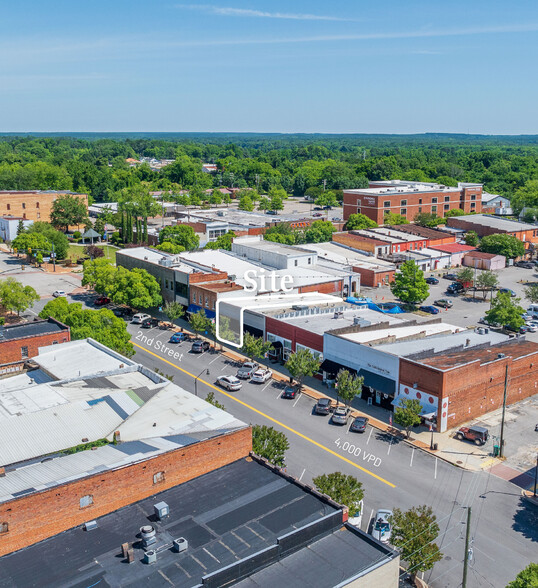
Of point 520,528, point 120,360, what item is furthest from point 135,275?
point 520,528

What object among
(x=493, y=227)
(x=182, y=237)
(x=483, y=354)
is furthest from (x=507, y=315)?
(x=493, y=227)

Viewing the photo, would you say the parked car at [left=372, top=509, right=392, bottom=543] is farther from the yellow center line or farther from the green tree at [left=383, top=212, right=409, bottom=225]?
the green tree at [left=383, top=212, right=409, bottom=225]

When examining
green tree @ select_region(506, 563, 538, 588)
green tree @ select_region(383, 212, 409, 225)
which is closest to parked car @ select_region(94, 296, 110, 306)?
green tree @ select_region(506, 563, 538, 588)

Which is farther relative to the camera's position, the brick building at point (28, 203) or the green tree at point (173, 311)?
the brick building at point (28, 203)

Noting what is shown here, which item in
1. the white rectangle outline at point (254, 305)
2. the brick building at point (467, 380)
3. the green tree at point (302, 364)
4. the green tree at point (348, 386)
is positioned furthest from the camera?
the white rectangle outline at point (254, 305)

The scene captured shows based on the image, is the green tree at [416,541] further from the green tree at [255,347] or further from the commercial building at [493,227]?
the commercial building at [493,227]

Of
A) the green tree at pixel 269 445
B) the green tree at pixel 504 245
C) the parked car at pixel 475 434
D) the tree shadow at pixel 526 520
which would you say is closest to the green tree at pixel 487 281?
the green tree at pixel 504 245
